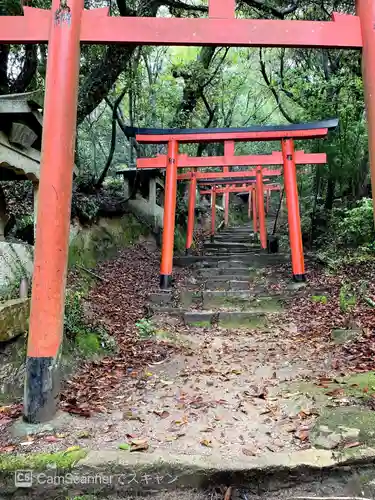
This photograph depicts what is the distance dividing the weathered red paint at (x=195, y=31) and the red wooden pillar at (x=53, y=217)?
0.19 meters

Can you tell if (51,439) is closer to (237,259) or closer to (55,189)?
(55,189)

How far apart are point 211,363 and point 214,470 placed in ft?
8.52

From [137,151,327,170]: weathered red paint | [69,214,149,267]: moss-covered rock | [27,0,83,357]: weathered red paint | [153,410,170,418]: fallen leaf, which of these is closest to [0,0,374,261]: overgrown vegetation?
[69,214,149,267]: moss-covered rock

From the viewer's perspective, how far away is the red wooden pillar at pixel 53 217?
3.22 meters

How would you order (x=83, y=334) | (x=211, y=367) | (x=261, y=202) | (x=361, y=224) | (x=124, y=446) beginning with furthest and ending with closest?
1. (x=261, y=202)
2. (x=361, y=224)
3. (x=83, y=334)
4. (x=211, y=367)
5. (x=124, y=446)

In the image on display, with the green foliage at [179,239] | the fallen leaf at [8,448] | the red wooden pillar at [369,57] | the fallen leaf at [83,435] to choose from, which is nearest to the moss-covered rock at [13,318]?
the fallen leaf at [8,448]

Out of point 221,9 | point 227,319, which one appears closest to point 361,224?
point 227,319

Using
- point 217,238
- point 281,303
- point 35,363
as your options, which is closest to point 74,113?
point 35,363

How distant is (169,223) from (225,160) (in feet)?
6.77

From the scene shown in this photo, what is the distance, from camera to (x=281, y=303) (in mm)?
7863

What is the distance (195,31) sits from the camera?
3.84m

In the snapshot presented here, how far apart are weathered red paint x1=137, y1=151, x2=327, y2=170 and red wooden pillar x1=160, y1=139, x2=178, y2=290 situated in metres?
0.40

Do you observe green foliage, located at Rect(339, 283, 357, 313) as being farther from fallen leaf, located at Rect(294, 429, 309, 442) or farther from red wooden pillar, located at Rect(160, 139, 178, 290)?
fallen leaf, located at Rect(294, 429, 309, 442)

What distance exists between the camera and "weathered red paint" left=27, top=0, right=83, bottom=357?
10.8 feet
